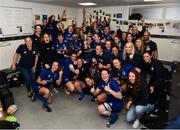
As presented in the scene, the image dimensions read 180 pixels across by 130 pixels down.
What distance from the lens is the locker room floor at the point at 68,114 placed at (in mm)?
2671

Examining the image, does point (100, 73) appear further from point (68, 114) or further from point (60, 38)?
point (60, 38)

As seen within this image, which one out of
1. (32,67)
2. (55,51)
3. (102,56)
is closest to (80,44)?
(55,51)

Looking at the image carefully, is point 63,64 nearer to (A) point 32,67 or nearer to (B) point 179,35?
(A) point 32,67

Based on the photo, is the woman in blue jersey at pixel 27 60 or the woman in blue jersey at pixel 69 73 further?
the woman in blue jersey at pixel 69 73

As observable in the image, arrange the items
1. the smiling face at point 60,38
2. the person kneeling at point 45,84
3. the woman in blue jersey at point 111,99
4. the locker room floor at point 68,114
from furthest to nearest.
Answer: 1. the smiling face at point 60,38
2. the person kneeling at point 45,84
3. the woman in blue jersey at point 111,99
4. the locker room floor at point 68,114

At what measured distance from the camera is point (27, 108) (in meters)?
3.37

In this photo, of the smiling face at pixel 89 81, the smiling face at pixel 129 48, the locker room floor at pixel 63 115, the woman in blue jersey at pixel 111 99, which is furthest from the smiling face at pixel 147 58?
the smiling face at pixel 89 81

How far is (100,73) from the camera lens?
3617mm

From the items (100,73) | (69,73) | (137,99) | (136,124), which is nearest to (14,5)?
(69,73)

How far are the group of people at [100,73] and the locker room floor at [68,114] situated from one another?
0.13 m

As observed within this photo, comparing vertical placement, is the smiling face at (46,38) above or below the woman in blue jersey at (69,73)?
above

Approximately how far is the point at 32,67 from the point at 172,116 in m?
2.83

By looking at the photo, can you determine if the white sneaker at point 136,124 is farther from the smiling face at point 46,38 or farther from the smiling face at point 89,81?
the smiling face at point 46,38

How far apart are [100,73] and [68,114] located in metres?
0.98
